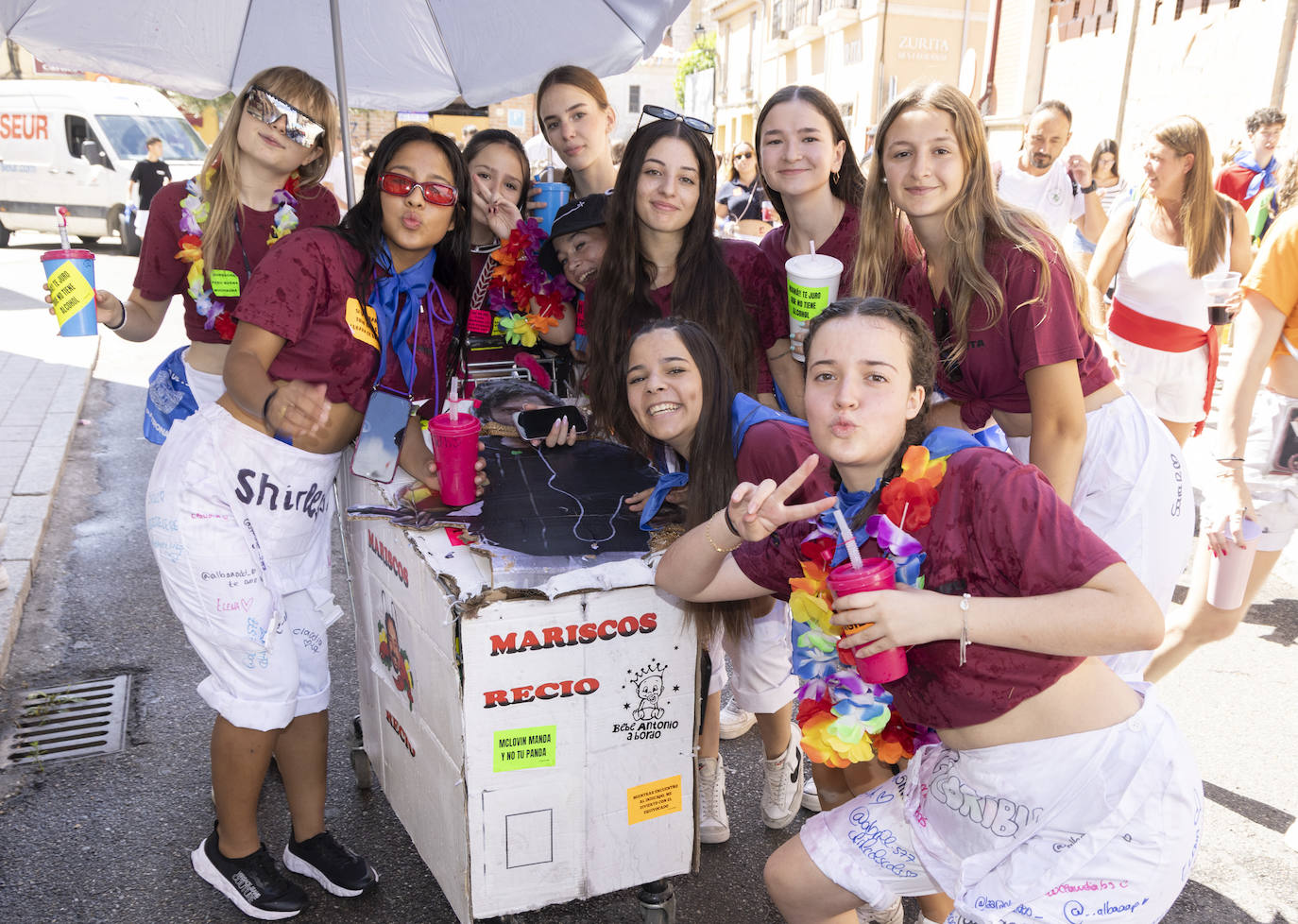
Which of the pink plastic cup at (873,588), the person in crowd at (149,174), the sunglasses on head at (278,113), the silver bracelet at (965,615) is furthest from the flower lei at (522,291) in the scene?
the person in crowd at (149,174)

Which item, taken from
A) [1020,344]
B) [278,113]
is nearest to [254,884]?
[278,113]

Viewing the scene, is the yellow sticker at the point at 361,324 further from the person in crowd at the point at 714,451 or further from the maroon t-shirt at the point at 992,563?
the maroon t-shirt at the point at 992,563

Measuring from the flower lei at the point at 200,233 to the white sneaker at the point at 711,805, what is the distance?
79.7 inches

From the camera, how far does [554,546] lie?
90.4 inches

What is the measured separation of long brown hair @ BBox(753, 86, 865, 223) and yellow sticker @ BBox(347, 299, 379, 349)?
1326 mm

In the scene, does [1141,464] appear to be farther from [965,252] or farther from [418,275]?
[418,275]

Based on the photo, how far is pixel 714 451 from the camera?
7.97ft

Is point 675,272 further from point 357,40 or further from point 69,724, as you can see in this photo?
point 69,724

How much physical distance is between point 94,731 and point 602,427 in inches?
83.0

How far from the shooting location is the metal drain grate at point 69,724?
3.26 m

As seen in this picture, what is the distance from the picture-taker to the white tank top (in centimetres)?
402

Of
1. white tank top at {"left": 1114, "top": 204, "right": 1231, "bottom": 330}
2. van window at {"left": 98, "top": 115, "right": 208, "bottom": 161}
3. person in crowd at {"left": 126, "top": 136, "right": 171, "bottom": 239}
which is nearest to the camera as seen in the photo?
white tank top at {"left": 1114, "top": 204, "right": 1231, "bottom": 330}

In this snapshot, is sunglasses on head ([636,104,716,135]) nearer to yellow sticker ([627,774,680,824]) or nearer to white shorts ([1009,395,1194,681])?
white shorts ([1009,395,1194,681])

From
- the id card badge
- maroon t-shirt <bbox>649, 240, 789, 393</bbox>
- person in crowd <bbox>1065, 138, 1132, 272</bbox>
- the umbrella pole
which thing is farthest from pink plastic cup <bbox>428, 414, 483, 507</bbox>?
person in crowd <bbox>1065, 138, 1132, 272</bbox>
